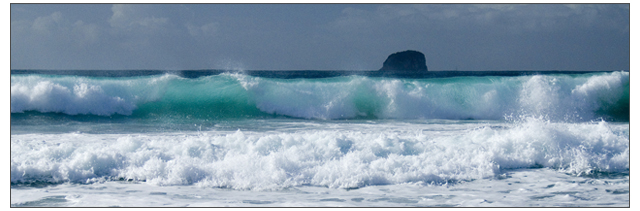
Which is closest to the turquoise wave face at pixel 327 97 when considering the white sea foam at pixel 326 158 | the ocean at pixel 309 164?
the ocean at pixel 309 164

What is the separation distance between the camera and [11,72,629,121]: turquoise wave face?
1032 centimetres

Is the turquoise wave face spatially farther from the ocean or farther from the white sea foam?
the white sea foam

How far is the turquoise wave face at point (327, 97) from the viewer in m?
10.3

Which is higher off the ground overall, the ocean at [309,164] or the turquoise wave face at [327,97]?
the turquoise wave face at [327,97]

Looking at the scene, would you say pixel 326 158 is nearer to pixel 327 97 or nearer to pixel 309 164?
pixel 309 164

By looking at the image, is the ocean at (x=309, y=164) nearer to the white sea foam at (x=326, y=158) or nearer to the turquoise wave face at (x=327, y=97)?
the white sea foam at (x=326, y=158)

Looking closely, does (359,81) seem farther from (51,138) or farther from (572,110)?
(51,138)

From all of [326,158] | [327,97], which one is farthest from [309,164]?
[327,97]

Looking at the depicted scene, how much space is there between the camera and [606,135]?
5793 millimetres

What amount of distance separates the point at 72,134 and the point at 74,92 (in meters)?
4.47

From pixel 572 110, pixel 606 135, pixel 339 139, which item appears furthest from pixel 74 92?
pixel 572 110

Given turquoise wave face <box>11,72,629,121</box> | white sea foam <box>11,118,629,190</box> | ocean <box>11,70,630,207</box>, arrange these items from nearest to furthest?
ocean <box>11,70,630,207</box>
white sea foam <box>11,118,629,190</box>
turquoise wave face <box>11,72,629,121</box>

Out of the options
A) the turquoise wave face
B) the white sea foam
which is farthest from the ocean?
the turquoise wave face

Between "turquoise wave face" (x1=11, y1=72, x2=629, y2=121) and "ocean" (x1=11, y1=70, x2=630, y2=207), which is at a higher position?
"turquoise wave face" (x1=11, y1=72, x2=629, y2=121)
